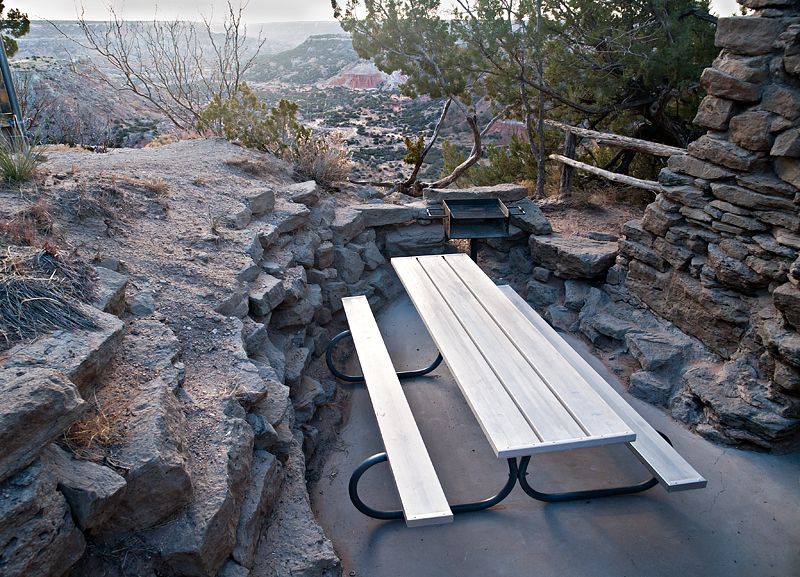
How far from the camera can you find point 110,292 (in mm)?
2379

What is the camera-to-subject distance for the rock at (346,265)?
15.6 ft

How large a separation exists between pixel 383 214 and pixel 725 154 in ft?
9.64

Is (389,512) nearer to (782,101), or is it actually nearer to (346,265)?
(346,265)

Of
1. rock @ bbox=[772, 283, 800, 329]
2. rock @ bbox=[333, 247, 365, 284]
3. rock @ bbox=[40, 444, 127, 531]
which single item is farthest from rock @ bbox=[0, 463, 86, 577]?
rock @ bbox=[772, 283, 800, 329]

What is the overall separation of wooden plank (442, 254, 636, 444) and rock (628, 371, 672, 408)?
1.22m

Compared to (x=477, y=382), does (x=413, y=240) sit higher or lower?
lower

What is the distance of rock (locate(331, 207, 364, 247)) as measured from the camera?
15.8 ft

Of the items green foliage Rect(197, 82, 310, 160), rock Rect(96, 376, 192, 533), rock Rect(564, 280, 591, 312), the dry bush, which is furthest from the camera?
green foliage Rect(197, 82, 310, 160)

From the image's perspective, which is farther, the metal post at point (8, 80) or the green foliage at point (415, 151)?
the green foliage at point (415, 151)

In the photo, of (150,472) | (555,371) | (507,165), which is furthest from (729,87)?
(507,165)

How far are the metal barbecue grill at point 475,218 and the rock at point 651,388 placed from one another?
1857 millimetres

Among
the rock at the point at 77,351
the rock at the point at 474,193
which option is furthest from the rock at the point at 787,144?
the rock at the point at 77,351

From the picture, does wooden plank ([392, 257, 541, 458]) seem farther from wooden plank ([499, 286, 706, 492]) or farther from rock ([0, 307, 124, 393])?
rock ([0, 307, 124, 393])

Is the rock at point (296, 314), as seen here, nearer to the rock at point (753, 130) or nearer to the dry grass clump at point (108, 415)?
the dry grass clump at point (108, 415)
